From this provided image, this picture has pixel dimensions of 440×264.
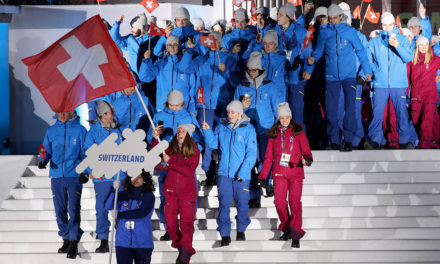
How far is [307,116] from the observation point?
14344mm

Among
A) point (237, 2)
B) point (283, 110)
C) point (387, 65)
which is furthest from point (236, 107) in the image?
point (237, 2)

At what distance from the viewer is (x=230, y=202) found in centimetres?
1134

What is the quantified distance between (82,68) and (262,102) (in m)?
3.52

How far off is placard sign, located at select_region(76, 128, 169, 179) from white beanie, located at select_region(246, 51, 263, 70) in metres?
3.25

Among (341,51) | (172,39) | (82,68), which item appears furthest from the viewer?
(341,51)

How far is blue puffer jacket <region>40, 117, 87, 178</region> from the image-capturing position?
11453 mm

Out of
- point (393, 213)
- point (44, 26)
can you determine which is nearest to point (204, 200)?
point (393, 213)

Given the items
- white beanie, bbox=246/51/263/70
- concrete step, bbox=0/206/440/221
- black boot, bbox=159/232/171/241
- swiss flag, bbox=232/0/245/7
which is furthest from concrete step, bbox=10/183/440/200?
swiss flag, bbox=232/0/245/7

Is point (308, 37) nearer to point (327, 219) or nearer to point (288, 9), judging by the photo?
point (288, 9)

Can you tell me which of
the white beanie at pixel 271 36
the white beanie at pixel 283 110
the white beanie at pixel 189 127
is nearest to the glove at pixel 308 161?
the white beanie at pixel 283 110

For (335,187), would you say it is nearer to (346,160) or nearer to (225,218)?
(346,160)

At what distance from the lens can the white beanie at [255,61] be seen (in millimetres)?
12273

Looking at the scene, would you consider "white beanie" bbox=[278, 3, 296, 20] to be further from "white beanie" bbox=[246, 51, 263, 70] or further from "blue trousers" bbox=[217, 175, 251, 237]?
"blue trousers" bbox=[217, 175, 251, 237]

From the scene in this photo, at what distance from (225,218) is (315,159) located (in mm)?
2422
